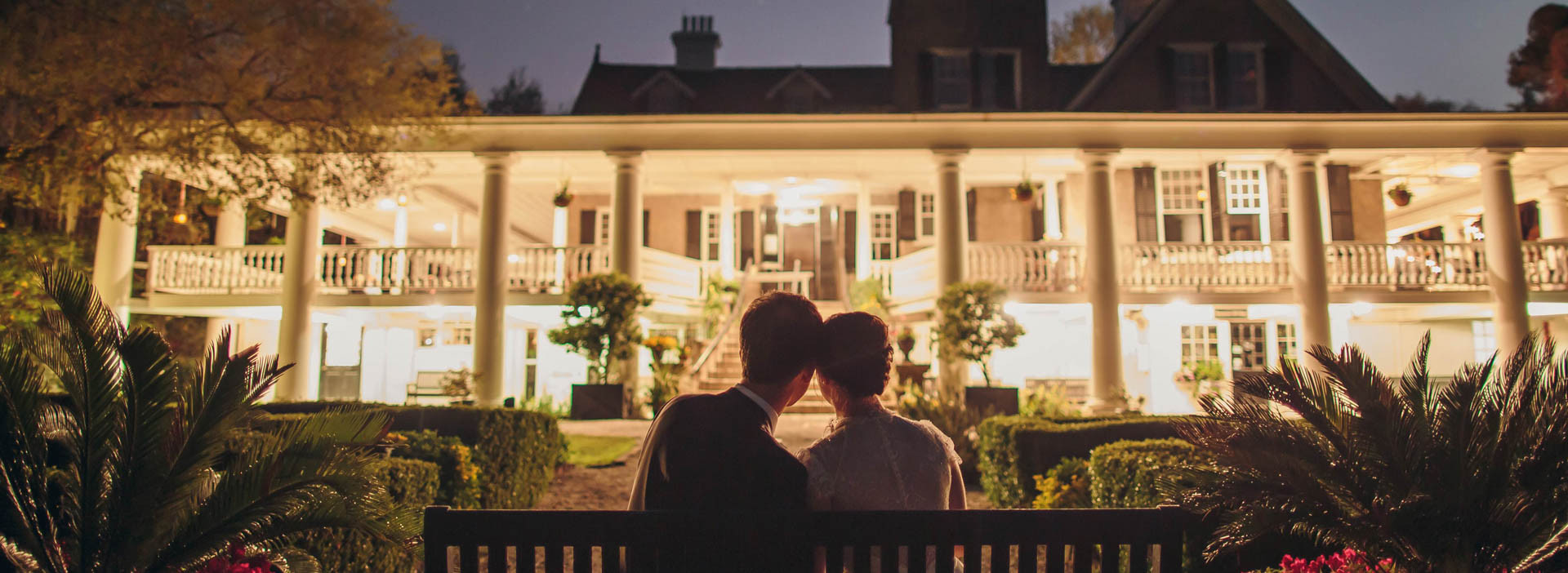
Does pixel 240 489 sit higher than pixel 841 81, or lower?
lower

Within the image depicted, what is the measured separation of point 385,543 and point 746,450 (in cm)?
373

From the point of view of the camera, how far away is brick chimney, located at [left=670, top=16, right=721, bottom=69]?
26188 millimetres

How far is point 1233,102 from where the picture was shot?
17.9 meters

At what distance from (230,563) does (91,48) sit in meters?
8.74

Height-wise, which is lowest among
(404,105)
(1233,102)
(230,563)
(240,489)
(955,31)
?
(230,563)

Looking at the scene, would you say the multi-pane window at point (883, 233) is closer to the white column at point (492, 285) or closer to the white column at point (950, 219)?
the white column at point (950, 219)

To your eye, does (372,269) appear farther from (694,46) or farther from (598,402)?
(694,46)

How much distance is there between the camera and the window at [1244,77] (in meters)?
17.9

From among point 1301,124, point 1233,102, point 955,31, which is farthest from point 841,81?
point 1301,124

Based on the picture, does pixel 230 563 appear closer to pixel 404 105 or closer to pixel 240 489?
pixel 240 489

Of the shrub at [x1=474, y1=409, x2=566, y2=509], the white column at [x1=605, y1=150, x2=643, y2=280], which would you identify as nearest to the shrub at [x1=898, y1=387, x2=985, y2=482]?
the shrub at [x1=474, y1=409, x2=566, y2=509]

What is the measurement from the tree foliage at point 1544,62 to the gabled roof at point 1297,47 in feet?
41.7

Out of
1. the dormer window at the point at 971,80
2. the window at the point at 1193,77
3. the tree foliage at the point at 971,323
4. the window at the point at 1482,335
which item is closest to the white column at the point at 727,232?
the dormer window at the point at 971,80

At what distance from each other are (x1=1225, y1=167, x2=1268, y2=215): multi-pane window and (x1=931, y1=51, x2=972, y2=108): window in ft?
17.6
